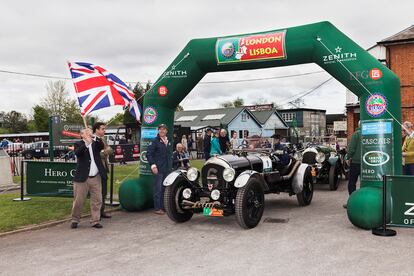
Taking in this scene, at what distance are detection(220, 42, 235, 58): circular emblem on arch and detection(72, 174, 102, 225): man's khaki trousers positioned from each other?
3417mm

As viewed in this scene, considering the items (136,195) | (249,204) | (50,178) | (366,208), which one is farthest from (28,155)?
(366,208)

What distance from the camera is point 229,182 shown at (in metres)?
6.82

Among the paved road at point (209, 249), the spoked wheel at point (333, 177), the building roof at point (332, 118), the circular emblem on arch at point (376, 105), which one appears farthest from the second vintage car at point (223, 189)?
the building roof at point (332, 118)

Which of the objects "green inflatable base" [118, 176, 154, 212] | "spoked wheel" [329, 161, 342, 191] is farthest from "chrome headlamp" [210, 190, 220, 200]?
"spoked wheel" [329, 161, 342, 191]

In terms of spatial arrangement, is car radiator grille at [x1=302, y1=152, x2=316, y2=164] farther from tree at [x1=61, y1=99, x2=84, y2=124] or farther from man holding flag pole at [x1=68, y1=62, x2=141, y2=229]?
tree at [x1=61, y1=99, x2=84, y2=124]

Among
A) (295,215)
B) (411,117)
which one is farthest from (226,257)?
(411,117)

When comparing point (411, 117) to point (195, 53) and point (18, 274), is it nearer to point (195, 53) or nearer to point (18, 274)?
point (195, 53)

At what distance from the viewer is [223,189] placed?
684 centimetres

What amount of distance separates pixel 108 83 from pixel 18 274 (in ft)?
14.2

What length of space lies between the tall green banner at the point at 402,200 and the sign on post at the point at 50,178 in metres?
6.05

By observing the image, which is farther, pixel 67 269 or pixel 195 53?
pixel 195 53

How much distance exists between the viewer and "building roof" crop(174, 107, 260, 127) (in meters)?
43.7

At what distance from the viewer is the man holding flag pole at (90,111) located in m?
6.83

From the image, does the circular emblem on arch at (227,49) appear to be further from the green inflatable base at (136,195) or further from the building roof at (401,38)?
the building roof at (401,38)
